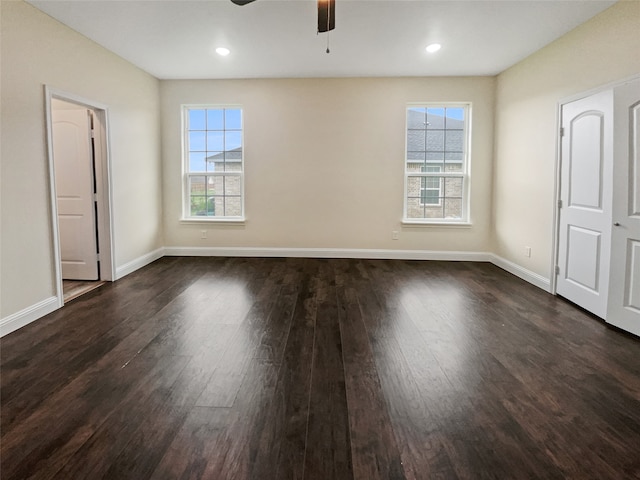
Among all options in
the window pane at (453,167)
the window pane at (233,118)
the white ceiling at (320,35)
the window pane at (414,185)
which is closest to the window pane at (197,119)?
the window pane at (233,118)

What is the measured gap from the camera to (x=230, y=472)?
1604mm

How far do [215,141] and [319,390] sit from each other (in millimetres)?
4983

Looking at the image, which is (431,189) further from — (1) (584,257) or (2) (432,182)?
(1) (584,257)

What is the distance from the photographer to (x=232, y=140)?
6.20 m

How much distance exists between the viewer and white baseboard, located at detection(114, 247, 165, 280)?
16.3 feet

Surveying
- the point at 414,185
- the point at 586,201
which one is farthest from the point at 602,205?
the point at 414,185

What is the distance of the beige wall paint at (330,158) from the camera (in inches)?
232

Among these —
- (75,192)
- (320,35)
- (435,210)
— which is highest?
(320,35)

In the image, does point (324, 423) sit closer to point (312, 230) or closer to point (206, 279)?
point (206, 279)

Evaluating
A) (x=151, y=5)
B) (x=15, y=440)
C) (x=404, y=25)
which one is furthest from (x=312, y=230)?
(x=15, y=440)

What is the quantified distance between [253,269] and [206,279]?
0.75m

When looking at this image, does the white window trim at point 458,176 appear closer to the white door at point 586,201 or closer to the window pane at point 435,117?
the window pane at point 435,117

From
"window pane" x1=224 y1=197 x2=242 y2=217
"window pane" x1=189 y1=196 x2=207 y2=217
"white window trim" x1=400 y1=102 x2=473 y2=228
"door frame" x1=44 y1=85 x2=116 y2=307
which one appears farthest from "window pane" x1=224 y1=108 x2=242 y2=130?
"white window trim" x1=400 y1=102 x2=473 y2=228

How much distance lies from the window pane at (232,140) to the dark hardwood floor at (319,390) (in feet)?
9.82
